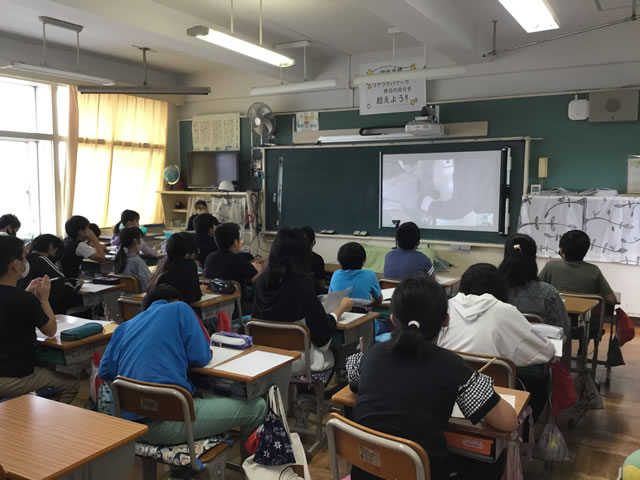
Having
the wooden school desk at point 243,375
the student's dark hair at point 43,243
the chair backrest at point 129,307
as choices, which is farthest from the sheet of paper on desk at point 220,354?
the student's dark hair at point 43,243

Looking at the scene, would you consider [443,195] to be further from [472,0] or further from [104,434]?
[104,434]

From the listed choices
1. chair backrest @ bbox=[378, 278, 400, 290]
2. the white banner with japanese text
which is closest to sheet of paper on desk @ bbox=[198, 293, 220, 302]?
chair backrest @ bbox=[378, 278, 400, 290]

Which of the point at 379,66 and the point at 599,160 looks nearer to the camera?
the point at 599,160

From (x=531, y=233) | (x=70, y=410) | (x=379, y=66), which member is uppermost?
(x=379, y=66)

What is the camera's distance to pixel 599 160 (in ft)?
18.6

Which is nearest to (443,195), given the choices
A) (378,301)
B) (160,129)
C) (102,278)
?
(378,301)

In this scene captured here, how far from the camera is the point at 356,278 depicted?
358 cm

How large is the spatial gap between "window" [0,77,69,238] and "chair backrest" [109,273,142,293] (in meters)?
3.46

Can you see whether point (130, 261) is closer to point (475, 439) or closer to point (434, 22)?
point (434, 22)

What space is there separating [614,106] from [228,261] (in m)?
4.23

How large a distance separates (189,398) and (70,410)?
0.40 metres

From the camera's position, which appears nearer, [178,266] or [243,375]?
[243,375]

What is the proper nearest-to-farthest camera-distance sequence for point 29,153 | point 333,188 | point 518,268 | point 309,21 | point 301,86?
point 518,268, point 309,21, point 301,86, point 29,153, point 333,188

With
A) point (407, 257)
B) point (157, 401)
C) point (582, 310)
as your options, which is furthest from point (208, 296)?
point (582, 310)
